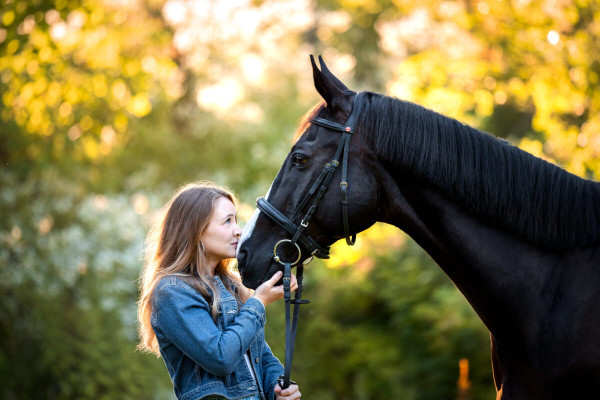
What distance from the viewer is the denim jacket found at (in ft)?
7.60

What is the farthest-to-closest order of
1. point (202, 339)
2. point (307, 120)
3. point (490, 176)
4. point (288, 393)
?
point (307, 120) < point (288, 393) < point (490, 176) < point (202, 339)

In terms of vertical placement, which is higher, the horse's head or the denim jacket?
the horse's head

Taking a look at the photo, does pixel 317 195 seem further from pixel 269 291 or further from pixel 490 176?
pixel 490 176

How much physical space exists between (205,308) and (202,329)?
0.16 metres

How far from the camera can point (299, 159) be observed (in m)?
2.55

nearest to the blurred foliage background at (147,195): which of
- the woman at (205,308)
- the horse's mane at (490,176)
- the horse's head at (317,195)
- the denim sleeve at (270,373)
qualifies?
the denim sleeve at (270,373)

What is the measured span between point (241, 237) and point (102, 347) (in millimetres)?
5999

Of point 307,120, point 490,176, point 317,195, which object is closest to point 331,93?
point 307,120

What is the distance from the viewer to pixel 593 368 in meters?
2.20

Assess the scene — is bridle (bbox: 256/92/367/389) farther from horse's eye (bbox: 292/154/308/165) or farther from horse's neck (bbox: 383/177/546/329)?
horse's neck (bbox: 383/177/546/329)

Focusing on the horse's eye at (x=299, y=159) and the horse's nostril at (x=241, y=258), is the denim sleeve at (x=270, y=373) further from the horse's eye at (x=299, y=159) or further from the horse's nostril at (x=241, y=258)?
the horse's eye at (x=299, y=159)

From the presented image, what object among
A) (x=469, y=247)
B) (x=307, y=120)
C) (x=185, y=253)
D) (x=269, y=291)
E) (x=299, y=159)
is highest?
(x=307, y=120)

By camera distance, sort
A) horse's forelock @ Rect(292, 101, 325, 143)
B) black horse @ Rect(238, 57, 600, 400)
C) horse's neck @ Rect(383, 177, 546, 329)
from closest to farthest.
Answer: black horse @ Rect(238, 57, 600, 400) → horse's neck @ Rect(383, 177, 546, 329) → horse's forelock @ Rect(292, 101, 325, 143)

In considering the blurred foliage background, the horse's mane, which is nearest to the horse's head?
the horse's mane
